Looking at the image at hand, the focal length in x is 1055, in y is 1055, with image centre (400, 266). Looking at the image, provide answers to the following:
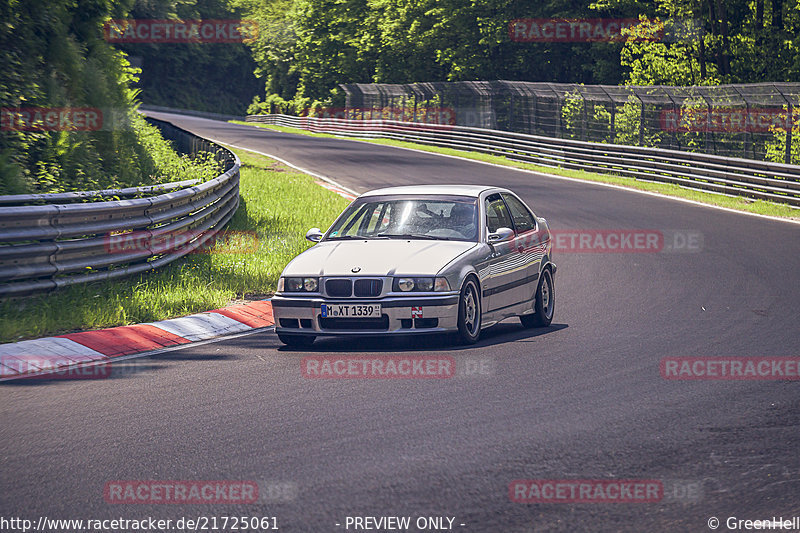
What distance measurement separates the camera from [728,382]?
27.2 feet

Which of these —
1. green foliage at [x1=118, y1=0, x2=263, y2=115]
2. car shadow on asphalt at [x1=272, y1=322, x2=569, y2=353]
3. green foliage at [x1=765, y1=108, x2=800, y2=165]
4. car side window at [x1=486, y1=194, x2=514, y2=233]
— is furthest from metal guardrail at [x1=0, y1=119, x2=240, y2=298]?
green foliage at [x1=118, y1=0, x2=263, y2=115]

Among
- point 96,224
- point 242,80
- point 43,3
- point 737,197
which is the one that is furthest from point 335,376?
point 242,80

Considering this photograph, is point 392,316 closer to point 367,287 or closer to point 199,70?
point 367,287

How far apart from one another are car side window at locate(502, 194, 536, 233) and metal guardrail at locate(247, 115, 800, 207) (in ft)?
50.8

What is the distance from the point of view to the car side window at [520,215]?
1151cm

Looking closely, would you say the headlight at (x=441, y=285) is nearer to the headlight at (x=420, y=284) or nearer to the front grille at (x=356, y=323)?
the headlight at (x=420, y=284)

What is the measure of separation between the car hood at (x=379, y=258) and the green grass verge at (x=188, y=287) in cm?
178

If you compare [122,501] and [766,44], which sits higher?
[766,44]

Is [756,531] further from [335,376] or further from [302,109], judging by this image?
[302,109]

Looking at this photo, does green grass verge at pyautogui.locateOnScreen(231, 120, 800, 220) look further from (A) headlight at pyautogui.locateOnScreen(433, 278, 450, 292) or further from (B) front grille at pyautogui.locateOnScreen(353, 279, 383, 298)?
(B) front grille at pyautogui.locateOnScreen(353, 279, 383, 298)

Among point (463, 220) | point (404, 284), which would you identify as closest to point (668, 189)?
point (463, 220)

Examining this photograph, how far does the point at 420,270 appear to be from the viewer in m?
9.58

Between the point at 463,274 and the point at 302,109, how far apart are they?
85.2 metres

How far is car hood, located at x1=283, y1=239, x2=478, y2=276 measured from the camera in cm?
962
